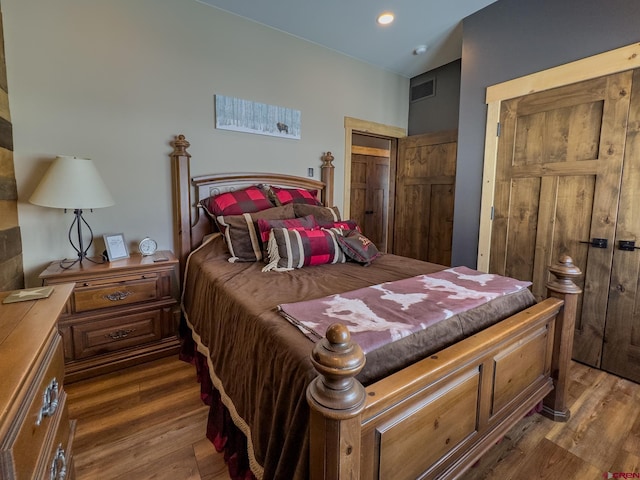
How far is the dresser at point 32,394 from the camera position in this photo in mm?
568

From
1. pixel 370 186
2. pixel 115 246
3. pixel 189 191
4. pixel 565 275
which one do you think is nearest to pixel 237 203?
pixel 189 191

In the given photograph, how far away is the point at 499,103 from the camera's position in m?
2.61

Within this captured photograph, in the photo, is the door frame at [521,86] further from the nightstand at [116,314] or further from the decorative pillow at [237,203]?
the nightstand at [116,314]

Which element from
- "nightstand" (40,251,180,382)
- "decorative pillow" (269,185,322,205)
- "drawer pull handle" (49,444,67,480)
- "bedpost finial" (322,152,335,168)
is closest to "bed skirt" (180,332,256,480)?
"nightstand" (40,251,180,382)

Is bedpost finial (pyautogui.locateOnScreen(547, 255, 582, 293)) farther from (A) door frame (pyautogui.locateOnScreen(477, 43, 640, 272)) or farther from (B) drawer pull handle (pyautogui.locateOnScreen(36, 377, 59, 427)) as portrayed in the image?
(B) drawer pull handle (pyautogui.locateOnScreen(36, 377, 59, 427))

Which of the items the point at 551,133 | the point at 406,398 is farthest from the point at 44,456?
the point at 551,133

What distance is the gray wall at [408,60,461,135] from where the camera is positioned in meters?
3.48

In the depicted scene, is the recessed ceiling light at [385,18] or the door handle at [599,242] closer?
the door handle at [599,242]

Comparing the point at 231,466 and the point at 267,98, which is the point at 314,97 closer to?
the point at 267,98

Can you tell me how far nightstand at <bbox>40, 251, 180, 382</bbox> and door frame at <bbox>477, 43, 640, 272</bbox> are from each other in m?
2.60

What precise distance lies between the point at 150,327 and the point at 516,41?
3.54m

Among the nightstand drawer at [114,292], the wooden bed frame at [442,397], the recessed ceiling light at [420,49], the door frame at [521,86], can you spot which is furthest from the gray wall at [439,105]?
the nightstand drawer at [114,292]

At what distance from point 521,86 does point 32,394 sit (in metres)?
3.23

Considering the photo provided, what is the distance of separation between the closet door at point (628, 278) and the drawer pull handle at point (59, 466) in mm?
3037
